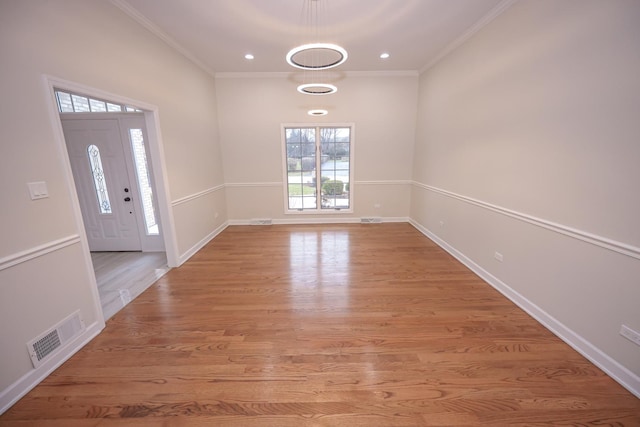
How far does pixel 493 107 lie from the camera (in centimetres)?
282

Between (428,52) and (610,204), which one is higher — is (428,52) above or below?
above

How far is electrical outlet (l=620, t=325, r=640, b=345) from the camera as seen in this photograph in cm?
158

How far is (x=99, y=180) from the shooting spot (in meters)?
3.81

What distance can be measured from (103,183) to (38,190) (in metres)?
2.53

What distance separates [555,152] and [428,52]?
2.87 metres

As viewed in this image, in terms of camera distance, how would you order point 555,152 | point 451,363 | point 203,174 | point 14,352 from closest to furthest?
1. point 14,352
2. point 451,363
3. point 555,152
4. point 203,174

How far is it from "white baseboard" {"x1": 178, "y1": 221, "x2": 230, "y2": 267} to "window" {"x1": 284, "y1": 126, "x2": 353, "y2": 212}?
155 cm

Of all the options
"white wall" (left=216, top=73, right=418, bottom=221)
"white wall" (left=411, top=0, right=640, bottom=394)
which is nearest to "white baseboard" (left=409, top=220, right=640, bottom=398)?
"white wall" (left=411, top=0, right=640, bottom=394)

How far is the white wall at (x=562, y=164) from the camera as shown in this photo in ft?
5.34

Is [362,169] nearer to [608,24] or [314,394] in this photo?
[608,24]

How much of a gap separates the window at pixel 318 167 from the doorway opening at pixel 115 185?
2632mm

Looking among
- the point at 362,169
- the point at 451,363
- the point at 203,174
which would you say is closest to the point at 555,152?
the point at 451,363

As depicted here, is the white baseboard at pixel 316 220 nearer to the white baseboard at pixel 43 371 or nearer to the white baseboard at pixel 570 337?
the white baseboard at pixel 570 337

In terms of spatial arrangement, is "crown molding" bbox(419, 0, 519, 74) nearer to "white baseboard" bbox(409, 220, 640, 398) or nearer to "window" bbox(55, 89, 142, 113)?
"white baseboard" bbox(409, 220, 640, 398)
